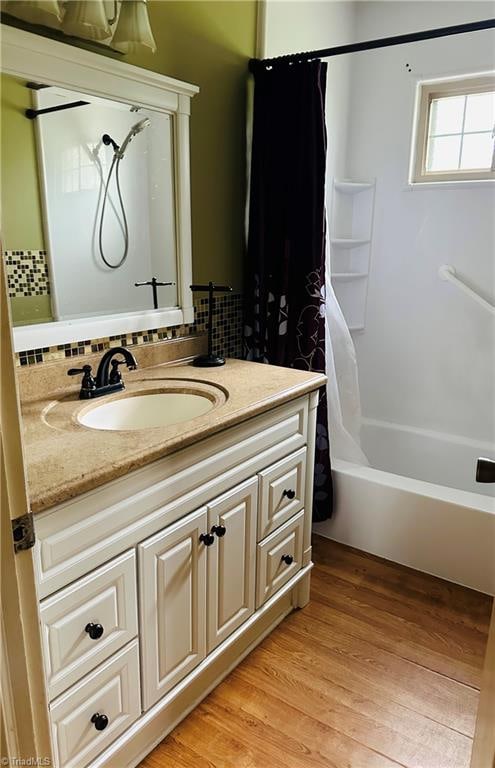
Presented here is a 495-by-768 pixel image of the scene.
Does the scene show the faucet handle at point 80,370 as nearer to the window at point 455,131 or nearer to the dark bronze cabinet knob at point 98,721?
the dark bronze cabinet knob at point 98,721

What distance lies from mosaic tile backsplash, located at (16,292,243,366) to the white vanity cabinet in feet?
1.87

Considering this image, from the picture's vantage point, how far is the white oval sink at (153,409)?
1.62m

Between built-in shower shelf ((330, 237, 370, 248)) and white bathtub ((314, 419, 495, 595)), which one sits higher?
built-in shower shelf ((330, 237, 370, 248))

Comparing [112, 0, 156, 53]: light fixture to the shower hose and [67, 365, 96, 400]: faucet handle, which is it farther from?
[67, 365, 96, 400]: faucet handle

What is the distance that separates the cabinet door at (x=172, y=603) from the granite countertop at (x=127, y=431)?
241 millimetres

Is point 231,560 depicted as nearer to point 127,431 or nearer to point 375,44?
point 127,431

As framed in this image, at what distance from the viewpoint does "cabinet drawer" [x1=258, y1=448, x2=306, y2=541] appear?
1.70 metres

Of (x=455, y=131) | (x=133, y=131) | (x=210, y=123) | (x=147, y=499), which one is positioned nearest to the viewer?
(x=147, y=499)

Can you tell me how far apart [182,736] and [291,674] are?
→ 40 cm

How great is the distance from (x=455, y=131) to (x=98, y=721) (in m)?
3.02

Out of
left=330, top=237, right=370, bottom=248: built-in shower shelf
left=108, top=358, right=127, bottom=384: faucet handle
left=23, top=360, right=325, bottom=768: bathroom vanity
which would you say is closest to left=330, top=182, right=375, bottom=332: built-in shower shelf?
left=330, top=237, right=370, bottom=248: built-in shower shelf

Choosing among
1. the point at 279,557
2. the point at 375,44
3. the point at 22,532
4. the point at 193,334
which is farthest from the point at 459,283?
the point at 22,532

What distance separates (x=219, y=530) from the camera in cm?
150

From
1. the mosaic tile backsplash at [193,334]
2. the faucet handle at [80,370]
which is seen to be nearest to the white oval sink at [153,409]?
the faucet handle at [80,370]
